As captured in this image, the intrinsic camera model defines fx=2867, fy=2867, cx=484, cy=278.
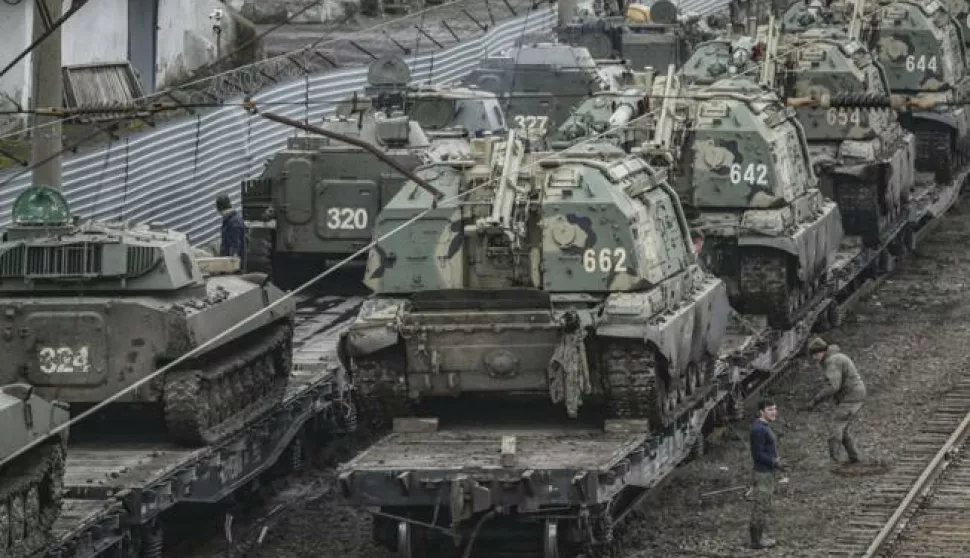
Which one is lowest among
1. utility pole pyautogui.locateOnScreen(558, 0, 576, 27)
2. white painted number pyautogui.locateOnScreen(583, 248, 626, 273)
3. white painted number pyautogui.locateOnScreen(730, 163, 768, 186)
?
white painted number pyautogui.locateOnScreen(583, 248, 626, 273)

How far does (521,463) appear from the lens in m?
24.3

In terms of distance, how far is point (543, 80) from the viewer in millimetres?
43438

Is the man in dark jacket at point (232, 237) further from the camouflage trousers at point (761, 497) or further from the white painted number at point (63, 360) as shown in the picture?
the camouflage trousers at point (761, 497)

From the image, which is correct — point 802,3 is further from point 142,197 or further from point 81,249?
point 81,249

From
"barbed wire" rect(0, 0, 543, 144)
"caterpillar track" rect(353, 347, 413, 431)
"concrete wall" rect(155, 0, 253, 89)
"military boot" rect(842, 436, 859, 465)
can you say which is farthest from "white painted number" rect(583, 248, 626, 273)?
"concrete wall" rect(155, 0, 253, 89)

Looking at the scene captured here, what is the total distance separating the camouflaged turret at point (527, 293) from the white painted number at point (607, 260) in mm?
13

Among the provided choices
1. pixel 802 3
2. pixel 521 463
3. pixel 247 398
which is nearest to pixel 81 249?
pixel 247 398

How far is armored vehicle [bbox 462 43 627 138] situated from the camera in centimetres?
4309

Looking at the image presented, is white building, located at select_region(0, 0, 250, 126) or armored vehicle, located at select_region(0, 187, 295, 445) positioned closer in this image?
armored vehicle, located at select_region(0, 187, 295, 445)

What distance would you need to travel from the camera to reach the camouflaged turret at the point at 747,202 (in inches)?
1323

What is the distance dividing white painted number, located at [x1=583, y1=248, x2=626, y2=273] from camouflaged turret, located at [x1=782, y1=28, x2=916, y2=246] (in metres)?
13.1

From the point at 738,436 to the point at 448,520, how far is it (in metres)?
6.81

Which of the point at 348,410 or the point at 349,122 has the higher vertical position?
the point at 349,122

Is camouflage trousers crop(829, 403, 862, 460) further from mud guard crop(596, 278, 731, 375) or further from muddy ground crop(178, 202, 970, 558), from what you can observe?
mud guard crop(596, 278, 731, 375)
